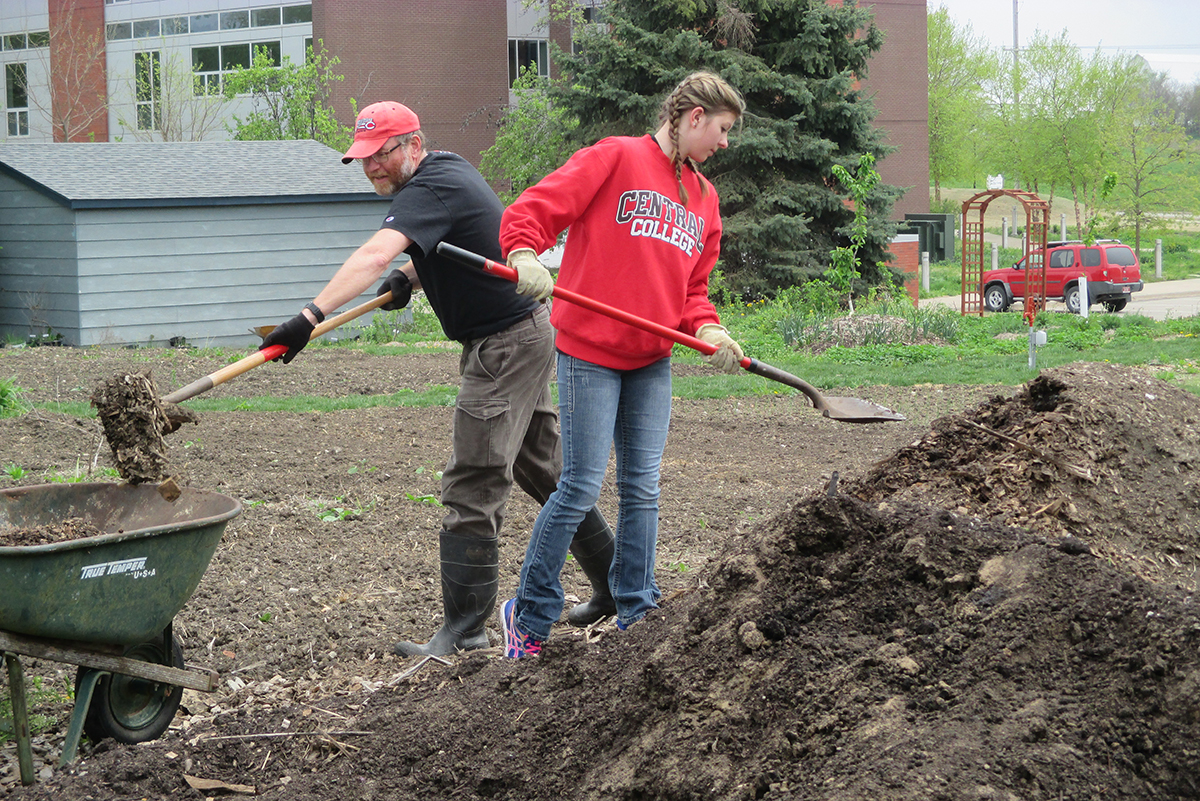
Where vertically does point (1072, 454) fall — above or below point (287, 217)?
below

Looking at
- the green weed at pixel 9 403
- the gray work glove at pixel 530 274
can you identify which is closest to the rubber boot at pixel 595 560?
the gray work glove at pixel 530 274

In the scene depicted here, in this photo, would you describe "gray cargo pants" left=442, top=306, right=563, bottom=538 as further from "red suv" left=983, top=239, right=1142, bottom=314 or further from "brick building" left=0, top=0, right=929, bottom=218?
"brick building" left=0, top=0, right=929, bottom=218

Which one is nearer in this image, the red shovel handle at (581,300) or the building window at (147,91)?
the red shovel handle at (581,300)

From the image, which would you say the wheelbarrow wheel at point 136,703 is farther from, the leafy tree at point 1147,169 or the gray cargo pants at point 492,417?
the leafy tree at point 1147,169

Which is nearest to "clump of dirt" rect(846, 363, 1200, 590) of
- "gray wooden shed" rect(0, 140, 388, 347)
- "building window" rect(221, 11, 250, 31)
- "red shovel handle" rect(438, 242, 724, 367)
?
"red shovel handle" rect(438, 242, 724, 367)

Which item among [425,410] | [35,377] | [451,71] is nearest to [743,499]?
Answer: [425,410]

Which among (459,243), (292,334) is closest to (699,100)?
(459,243)

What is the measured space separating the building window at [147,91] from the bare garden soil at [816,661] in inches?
1213

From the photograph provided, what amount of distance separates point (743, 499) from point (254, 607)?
119 inches

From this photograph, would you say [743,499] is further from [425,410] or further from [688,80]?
[425,410]

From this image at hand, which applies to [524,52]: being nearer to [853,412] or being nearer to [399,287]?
[399,287]

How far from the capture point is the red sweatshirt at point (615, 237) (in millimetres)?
3520

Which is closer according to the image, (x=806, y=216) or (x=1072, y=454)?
(x=1072, y=454)

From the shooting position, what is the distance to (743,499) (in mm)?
6406
